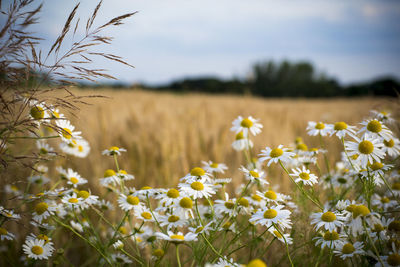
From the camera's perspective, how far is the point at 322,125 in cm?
127

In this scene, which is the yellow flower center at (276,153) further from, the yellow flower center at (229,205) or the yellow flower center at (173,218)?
the yellow flower center at (173,218)

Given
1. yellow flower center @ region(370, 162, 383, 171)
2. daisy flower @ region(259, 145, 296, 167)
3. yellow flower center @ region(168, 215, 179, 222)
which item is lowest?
yellow flower center @ region(168, 215, 179, 222)

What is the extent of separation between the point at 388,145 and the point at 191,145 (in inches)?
58.2

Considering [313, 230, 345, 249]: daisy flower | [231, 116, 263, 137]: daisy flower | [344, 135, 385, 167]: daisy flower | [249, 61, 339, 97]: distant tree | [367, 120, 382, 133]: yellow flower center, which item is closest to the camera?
[313, 230, 345, 249]: daisy flower

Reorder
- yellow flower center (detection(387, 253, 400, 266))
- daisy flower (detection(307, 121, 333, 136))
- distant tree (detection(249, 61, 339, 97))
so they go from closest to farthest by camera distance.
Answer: yellow flower center (detection(387, 253, 400, 266)), daisy flower (detection(307, 121, 333, 136)), distant tree (detection(249, 61, 339, 97))

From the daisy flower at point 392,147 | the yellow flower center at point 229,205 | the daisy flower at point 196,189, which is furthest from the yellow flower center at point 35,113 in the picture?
the daisy flower at point 392,147

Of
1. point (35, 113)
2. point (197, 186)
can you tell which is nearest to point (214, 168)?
point (197, 186)

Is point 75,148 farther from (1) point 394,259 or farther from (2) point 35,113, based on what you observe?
(1) point 394,259

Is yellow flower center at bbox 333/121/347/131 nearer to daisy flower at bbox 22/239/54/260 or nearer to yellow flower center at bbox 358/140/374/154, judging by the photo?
yellow flower center at bbox 358/140/374/154

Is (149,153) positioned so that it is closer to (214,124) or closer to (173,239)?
(214,124)

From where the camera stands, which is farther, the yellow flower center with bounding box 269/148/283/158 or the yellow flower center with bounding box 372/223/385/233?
the yellow flower center with bounding box 269/148/283/158

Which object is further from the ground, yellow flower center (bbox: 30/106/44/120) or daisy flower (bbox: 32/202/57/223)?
yellow flower center (bbox: 30/106/44/120)

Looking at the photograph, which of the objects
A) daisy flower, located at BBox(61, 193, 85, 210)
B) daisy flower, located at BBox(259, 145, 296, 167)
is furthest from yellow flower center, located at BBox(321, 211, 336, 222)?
daisy flower, located at BBox(61, 193, 85, 210)

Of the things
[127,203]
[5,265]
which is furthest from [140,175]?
[127,203]
